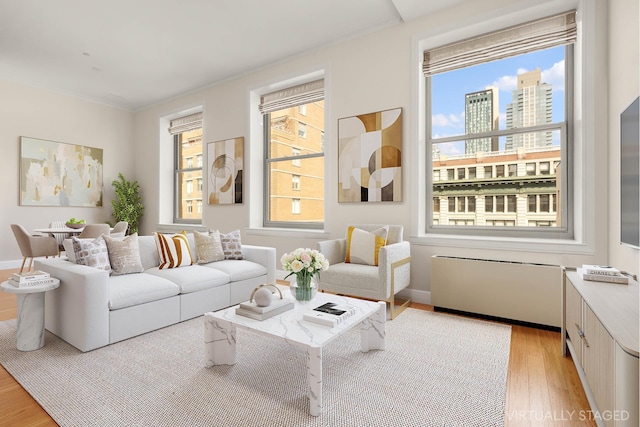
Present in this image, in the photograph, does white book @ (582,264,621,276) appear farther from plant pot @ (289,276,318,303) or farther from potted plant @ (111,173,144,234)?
potted plant @ (111,173,144,234)

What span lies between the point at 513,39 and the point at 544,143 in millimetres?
1065

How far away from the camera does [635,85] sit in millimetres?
2068

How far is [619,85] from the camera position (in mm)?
2400

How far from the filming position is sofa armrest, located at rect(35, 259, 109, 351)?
86.7 inches

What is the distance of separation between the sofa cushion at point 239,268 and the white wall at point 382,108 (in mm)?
1006

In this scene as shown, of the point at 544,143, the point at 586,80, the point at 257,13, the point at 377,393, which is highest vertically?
the point at 257,13

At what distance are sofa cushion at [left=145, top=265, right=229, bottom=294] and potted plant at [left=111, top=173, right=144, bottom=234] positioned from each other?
3866mm

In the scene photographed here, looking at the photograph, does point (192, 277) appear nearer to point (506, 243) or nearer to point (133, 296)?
point (133, 296)

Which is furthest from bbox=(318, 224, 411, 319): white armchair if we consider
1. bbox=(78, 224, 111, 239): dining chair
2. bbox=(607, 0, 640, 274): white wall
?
bbox=(78, 224, 111, 239): dining chair

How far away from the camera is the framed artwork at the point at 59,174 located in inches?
213

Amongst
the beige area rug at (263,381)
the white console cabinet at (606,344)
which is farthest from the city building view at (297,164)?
the white console cabinet at (606,344)

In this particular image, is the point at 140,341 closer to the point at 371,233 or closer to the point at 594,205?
the point at 371,233

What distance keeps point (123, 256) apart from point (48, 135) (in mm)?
4492

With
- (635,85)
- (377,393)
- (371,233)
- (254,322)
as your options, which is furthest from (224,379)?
(635,85)
